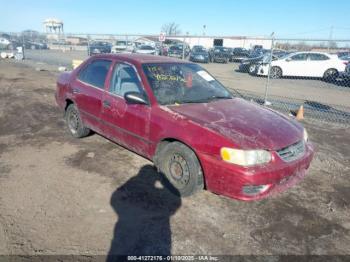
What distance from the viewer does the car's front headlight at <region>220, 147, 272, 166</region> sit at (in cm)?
326

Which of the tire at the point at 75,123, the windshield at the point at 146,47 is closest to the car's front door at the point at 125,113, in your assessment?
the tire at the point at 75,123

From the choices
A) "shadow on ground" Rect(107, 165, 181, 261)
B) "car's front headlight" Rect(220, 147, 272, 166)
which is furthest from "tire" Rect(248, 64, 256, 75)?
"car's front headlight" Rect(220, 147, 272, 166)

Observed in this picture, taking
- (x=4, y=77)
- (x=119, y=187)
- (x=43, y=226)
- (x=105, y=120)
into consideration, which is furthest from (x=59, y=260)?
(x=4, y=77)

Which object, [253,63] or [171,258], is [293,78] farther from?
[171,258]

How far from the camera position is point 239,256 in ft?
9.37

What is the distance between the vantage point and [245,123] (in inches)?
146

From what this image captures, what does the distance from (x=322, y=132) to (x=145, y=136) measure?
4.69m

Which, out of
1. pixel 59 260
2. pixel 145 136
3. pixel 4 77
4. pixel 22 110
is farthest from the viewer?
pixel 4 77

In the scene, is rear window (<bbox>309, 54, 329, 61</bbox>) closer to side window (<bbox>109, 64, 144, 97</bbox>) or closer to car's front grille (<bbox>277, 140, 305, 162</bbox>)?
car's front grille (<bbox>277, 140, 305, 162</bbox>)

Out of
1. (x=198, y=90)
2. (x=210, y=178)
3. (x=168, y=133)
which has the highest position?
(x=198, y=90)

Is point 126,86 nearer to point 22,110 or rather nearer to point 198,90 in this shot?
point 198,90

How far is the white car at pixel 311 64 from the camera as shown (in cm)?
1722

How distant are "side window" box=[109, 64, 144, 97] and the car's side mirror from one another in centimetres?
16

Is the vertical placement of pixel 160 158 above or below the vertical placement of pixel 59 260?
above
